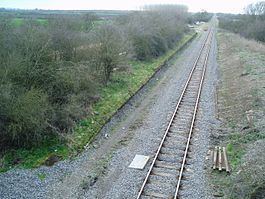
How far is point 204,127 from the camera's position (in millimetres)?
19797

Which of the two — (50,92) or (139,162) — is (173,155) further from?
(50,92)

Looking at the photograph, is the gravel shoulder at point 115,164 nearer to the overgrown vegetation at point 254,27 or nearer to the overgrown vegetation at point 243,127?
the overgrown vegetation at point 243,127

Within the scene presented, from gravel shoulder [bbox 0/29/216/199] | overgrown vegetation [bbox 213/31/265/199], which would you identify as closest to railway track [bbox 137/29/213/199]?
gravel shoulder [bbox 0/29/216/199]

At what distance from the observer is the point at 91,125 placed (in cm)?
1927

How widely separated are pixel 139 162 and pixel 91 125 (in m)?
4.82

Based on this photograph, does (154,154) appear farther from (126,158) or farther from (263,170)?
(263,170)

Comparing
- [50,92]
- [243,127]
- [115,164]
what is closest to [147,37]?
[243,127]

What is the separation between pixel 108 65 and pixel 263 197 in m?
17.1

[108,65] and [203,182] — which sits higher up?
[108,65]

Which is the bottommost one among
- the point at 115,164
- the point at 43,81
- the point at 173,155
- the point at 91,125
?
the point at 115,164

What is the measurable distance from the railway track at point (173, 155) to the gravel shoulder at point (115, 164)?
0.39 metres

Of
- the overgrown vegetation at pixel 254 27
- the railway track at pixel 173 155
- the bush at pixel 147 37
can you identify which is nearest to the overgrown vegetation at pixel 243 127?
the railway track at pixel 173 155

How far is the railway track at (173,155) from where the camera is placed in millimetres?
13188

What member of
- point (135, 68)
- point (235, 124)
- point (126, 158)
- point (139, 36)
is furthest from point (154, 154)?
point (139, 36)
